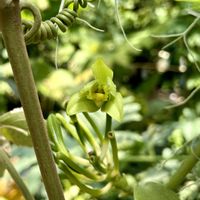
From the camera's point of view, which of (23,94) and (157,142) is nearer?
(23,94)

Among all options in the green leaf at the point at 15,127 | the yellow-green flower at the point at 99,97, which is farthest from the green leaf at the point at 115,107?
the green leaf at the point at 15,127

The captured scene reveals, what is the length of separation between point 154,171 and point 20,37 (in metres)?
0.48

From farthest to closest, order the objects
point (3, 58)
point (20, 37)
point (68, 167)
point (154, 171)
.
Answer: point (3, 58) < point (154, 171) < point (68, 167) < point (20, 37)

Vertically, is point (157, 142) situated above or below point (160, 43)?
above

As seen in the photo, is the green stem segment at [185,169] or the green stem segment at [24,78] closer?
the green stem segment at [24,78]

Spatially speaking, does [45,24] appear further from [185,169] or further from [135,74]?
[135,74]

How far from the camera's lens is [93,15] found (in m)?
1.78

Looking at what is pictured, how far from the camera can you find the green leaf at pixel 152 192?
50cm

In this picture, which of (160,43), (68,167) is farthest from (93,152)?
(160,43)

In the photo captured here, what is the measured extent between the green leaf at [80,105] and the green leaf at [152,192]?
73mm

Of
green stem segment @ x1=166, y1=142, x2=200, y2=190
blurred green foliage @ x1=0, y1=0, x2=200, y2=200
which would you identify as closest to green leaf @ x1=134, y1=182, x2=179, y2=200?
green stem segment @ x1=166, y1=142, x2=200, y2=190

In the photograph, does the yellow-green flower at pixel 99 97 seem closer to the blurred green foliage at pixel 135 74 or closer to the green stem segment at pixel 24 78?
the green stem segment at pixel 24 78

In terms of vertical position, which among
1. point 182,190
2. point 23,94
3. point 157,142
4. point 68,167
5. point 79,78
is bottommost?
point 79,78

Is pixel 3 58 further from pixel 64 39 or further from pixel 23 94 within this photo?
pixel 23 94
